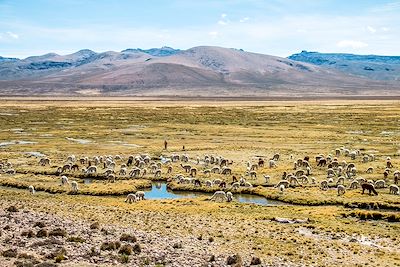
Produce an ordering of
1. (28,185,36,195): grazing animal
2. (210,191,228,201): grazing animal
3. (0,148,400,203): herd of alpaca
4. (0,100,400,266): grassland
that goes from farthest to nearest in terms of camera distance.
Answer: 1. (0,148,400,203): herd of alpaca
2. (28,185,36,195): grazing animal
3. (210,191,228,201): grazing animal
4. (0,100,400,266): grassland

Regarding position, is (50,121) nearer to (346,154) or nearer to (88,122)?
(88,122)

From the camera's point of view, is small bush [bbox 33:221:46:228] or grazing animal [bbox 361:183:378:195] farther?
grazing animal [bbox 361:183:378:195]

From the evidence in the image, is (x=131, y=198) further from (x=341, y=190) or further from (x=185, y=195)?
(x=341, y=190)

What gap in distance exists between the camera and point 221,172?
42.2 metres

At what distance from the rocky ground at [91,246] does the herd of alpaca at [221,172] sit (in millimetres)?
8595

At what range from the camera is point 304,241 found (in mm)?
23078

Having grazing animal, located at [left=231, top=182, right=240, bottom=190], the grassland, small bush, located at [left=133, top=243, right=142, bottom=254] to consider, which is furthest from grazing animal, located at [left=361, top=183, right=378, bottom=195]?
small bush, located at [left=133, top=243, right=142, bottom=254]

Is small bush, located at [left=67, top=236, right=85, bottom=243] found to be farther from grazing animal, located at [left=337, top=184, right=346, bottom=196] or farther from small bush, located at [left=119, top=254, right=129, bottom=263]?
grazing animal, located at [left=337, top=184, right=346, bottom=196]

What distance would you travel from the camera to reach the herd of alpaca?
117 ft

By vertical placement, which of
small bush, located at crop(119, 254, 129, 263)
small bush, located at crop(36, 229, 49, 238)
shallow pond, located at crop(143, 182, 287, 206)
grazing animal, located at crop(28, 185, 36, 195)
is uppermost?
small bush, located at crop(36, 229, 49, 238)

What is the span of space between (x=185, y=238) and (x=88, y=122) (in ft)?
256

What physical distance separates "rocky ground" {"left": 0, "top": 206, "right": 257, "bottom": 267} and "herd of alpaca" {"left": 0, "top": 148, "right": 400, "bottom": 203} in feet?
28.2

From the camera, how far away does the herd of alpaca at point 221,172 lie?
35.7 meters

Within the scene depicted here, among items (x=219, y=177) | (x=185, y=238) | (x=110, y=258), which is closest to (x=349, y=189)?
(x=219, y=177)
